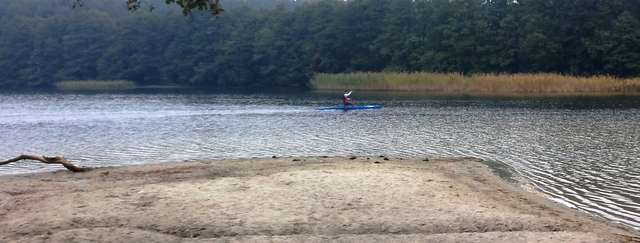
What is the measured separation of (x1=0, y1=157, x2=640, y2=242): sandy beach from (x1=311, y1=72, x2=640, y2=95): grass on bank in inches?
1393

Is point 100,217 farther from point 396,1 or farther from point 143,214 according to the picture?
point 396,1

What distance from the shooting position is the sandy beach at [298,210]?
823 centimetres

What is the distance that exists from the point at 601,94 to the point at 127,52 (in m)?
75.1

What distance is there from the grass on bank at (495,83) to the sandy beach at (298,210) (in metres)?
35.4

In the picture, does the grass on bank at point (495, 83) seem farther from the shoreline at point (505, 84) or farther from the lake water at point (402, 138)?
the lake water at point (402, 138)

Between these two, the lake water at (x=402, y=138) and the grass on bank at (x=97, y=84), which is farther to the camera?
the grass on bank at (x=97, y=84)

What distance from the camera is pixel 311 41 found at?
82.6 metres

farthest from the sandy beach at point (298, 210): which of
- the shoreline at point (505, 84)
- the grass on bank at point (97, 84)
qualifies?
the grass on bank at point (97, 84)

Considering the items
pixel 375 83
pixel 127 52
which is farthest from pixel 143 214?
pixel 127 52

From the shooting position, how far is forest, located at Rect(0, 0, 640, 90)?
58625 millimetres

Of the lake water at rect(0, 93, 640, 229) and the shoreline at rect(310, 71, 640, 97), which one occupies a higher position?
the shoreline at rect(310, 71, 640, 97)

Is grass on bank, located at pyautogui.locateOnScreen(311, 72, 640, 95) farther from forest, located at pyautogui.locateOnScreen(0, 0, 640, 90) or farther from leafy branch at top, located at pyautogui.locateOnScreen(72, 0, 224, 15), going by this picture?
leafy branch at top, located at pyautogui.locateOnScreen(72, 0, 224, 15)

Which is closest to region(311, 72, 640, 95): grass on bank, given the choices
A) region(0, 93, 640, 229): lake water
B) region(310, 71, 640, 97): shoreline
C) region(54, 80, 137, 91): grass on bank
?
region(310, 71, 640, 97): shoreline

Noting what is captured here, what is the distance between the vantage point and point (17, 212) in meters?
10.0
